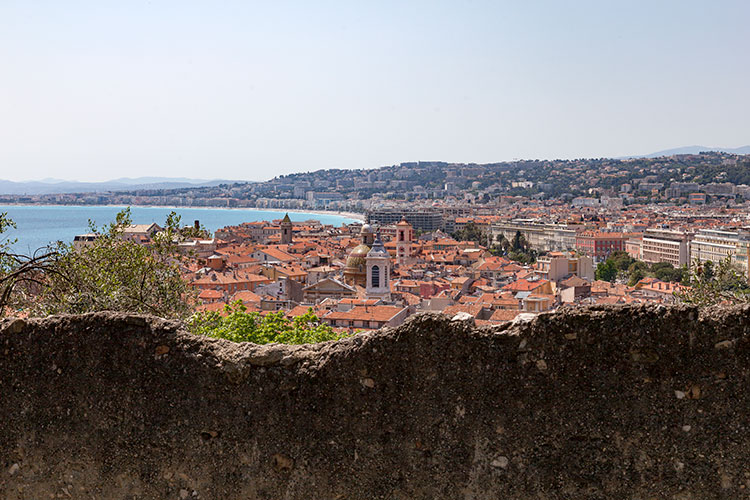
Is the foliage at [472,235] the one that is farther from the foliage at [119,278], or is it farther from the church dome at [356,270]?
the foliage at [119,278]

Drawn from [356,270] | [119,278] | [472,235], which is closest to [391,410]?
[119,278]

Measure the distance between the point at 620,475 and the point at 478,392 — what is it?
0.91 metres

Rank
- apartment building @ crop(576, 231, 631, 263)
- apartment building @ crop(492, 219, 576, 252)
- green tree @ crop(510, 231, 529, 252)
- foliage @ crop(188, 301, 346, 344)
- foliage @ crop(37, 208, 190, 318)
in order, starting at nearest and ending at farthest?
foliage @ crop(37, 208, 190, 318), foliage @ crop(188, 301, 346, 344), green tree @ crop(510, 231, 529, 252), apartment building @ crop(576, 231, 631, 263), apartment building @ crop(492, 219, 576, 252)

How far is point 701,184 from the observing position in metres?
194

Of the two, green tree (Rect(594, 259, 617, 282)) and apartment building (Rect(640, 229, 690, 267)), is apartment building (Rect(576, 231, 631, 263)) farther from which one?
green tree (Rect(594, 259, 617, 282))

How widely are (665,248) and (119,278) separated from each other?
82261 millimetres

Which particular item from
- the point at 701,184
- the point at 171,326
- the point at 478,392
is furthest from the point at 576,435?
the point at 701,184

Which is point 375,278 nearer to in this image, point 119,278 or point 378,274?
point 378,274

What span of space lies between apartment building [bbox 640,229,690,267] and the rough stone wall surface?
79.7 m

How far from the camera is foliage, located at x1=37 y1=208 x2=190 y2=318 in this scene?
8047 millimetres

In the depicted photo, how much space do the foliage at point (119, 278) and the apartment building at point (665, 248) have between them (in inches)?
3003

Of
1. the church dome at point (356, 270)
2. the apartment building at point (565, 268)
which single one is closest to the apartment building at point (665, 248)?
the apartment building at point (565, 268)

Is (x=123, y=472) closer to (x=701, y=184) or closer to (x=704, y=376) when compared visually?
(x=704, y=376)

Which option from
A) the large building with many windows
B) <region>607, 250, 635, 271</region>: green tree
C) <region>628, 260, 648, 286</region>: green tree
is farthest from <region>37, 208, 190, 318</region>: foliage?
the large building with many windows
